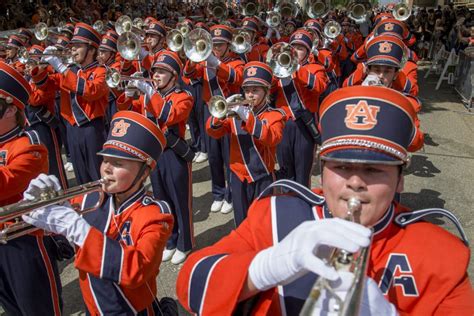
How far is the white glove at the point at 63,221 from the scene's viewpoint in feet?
7.16

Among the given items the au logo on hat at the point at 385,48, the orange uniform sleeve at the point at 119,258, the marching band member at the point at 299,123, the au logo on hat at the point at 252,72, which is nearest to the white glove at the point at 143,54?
the marching band member at the point at 299,123

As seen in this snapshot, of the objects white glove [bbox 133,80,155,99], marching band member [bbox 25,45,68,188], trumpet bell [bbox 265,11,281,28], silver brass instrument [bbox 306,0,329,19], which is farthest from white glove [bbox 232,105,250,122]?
silver brass instrument [bbox 306,0,329,19]

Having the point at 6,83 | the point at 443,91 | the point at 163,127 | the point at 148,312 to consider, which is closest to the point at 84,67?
the point at 163,127

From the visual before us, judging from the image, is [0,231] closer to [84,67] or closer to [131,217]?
[131,217]

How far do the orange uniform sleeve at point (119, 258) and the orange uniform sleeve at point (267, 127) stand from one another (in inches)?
74.4

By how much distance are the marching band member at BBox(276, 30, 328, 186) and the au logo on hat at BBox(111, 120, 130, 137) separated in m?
2.74

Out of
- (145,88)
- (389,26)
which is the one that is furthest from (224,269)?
(389,26)

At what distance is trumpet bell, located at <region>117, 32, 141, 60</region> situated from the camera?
6934mm

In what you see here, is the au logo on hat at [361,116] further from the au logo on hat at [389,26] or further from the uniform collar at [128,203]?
the au logo on hat at [389,26]

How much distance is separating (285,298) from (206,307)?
297 mm

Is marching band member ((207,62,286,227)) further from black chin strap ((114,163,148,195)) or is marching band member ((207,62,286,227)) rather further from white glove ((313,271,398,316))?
white glove ((313,271,398,316))

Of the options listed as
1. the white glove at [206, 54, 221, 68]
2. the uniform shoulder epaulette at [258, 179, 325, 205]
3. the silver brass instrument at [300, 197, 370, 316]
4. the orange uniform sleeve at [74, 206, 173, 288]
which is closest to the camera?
the silver brass instrument at [300, 197, 370, 316]

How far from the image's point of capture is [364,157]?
1.43m

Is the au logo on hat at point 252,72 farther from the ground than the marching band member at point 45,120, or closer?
farther from the ground
